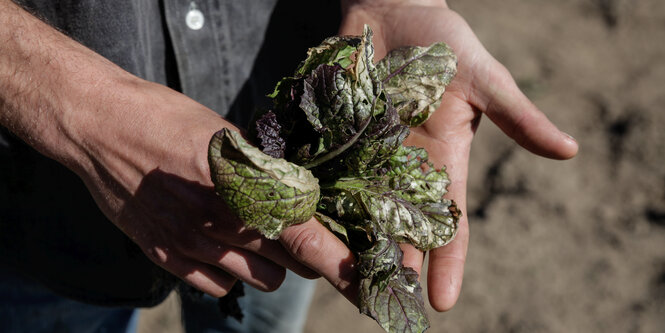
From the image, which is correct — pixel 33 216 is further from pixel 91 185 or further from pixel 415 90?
pixel 415 90

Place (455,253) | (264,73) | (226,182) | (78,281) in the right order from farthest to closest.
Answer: (264,73), (78,281), (455,253), (226,182)

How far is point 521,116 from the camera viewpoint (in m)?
3.02

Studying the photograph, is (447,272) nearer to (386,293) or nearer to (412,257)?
(412,257)

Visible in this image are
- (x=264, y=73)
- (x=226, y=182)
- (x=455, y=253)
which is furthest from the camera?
(x=264, y=73)

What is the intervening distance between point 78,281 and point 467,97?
94.8 inches

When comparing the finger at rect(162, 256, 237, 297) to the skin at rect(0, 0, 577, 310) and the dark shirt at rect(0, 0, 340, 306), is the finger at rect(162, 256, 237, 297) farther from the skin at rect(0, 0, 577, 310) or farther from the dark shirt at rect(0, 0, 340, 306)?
the dark shirt at rect(0, 0, 340, 306)

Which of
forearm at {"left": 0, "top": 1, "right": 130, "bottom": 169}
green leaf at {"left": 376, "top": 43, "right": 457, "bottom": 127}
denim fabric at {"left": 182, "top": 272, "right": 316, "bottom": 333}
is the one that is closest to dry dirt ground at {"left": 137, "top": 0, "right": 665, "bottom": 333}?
denim fabric at {"left": 182, "top": 272, "right": 316, "bottom": 333}

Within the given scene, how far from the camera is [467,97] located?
3.14 meters

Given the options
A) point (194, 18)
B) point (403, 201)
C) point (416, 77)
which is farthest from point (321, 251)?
point (194, 18)

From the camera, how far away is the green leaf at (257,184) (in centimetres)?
187

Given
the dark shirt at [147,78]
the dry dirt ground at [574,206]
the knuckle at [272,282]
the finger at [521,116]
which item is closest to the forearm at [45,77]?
the dark shirt at [147,78]

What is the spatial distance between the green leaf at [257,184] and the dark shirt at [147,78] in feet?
3.58

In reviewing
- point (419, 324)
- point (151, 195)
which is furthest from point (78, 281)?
point (419, 324)

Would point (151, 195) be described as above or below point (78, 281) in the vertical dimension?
above
